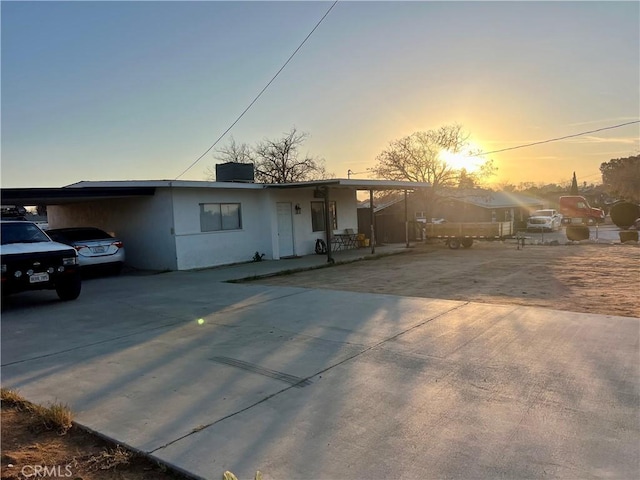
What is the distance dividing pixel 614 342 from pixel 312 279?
290 inches

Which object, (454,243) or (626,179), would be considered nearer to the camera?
(454,243)

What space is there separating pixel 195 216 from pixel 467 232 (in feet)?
39.7

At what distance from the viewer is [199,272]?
13617mm

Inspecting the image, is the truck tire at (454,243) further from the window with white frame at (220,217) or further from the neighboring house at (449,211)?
the window with white frame at (220,217)

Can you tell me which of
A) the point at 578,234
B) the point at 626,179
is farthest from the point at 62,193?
the point at 626,179

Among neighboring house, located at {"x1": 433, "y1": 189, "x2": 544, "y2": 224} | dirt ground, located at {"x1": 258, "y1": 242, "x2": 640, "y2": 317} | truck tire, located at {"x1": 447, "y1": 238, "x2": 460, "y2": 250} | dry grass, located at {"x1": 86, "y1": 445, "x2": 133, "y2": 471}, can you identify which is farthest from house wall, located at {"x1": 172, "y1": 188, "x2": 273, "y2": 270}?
neighboring house, located at {"x1": 433, "y1": 189, "x2": 544, "y2": 224}

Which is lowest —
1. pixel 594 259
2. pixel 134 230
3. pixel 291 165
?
pixel 594 259

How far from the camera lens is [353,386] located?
4207 mm

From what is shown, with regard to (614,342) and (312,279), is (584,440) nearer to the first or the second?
(614,342)

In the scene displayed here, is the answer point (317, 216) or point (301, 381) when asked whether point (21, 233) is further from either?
point (317, 216)

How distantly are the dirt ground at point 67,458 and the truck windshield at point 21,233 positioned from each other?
664 cm

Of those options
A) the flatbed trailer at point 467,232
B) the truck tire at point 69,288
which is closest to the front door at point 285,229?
the flatbed trailer at point 467,232

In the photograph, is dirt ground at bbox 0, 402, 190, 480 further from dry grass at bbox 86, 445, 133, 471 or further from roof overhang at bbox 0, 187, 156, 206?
roof overhang at bbox 0, 187, 156, 206

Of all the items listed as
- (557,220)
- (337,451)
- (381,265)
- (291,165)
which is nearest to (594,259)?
(381,265)
